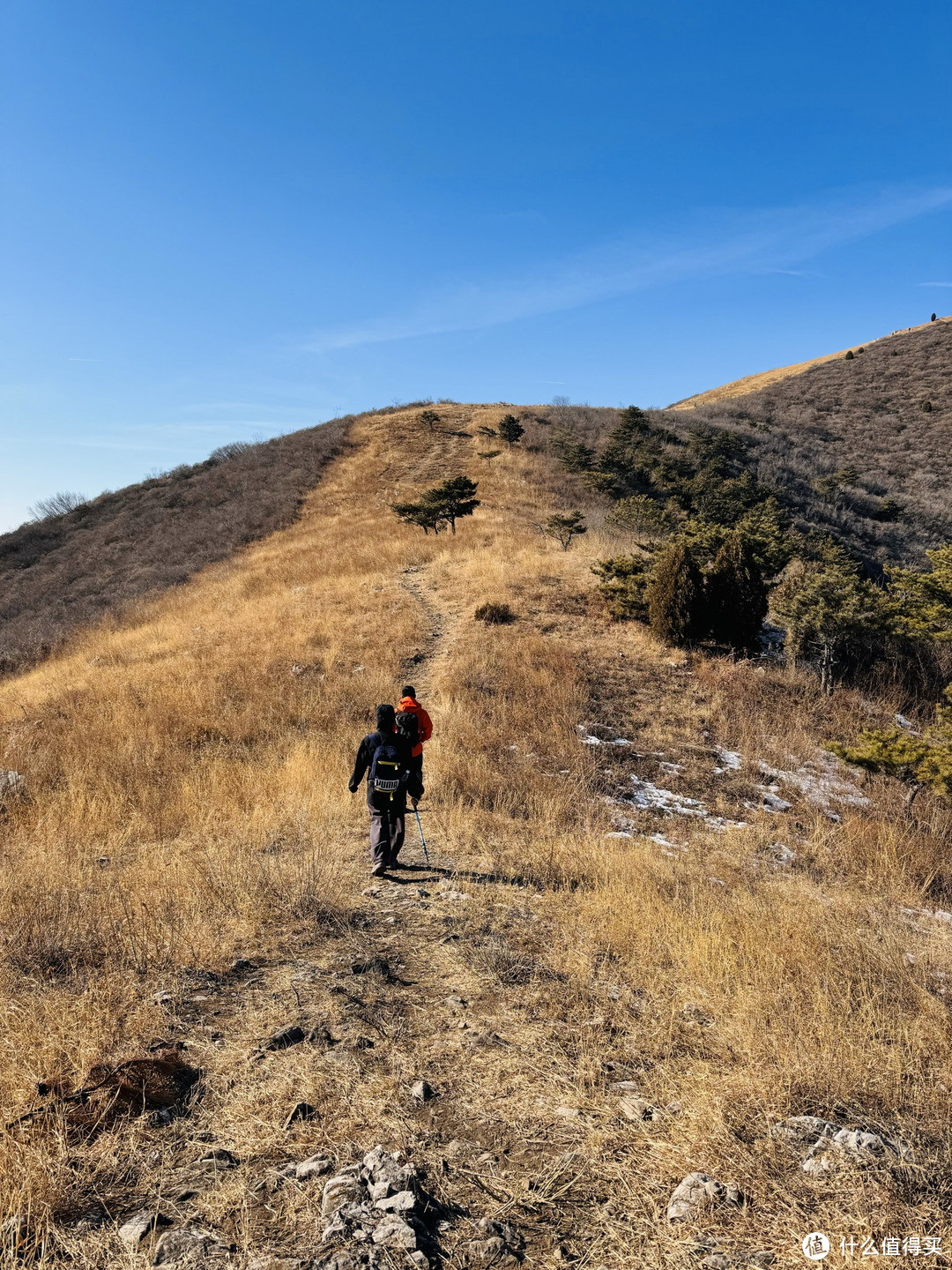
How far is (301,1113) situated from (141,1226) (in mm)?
763

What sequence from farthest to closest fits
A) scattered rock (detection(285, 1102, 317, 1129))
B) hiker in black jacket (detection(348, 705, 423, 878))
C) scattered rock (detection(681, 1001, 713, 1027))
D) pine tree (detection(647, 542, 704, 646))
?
pine tree (detection(647, 542, 704, 646)), hiker in black jacket (detection(348, 705, 423, 878)), scattered rock (detection(681, 1001, 713, 1027)), scattered rock (detection(285, 1102, 317, 1129))

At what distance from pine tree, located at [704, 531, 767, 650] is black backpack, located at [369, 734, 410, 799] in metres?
9.58

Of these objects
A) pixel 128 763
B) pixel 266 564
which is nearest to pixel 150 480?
pixel 266 564

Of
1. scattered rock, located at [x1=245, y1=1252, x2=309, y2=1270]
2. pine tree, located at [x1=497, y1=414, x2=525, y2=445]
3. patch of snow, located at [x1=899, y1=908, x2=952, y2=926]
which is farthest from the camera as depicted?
pine tree, located at [x1=497, y1=414, x2=525, y2=445]

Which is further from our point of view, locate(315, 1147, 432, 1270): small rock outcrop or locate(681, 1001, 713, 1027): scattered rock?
locate(681, 1001, 713, 1027): scattered rock

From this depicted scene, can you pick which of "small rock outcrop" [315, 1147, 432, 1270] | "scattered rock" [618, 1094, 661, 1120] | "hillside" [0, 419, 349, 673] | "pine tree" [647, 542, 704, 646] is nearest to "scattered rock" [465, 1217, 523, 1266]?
"small rock outcrop" [315, 1147, 432, 1270]

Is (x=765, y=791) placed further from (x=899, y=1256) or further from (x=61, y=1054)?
(x=61, y=1054)

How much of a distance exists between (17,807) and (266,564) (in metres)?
16.1

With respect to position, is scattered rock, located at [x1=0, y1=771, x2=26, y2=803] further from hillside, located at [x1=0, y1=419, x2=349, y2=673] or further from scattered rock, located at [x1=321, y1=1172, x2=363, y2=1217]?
hillside, located at [x1=0, y1=419, x2=349, y2=673]

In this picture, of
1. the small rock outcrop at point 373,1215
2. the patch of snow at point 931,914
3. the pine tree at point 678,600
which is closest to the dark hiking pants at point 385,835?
the small rock outcrop at point 373,1215

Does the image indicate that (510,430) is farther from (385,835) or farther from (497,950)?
(497,950)

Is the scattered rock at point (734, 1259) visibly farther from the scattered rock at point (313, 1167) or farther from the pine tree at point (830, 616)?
the pine tree at point (830, 616)

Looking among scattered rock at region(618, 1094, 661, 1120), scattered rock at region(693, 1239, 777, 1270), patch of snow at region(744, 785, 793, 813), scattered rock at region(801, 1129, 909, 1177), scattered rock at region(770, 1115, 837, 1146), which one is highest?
scattered rock at region(801, 1129, 909, 1177)

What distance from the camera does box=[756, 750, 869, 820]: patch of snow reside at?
30.4 feet
